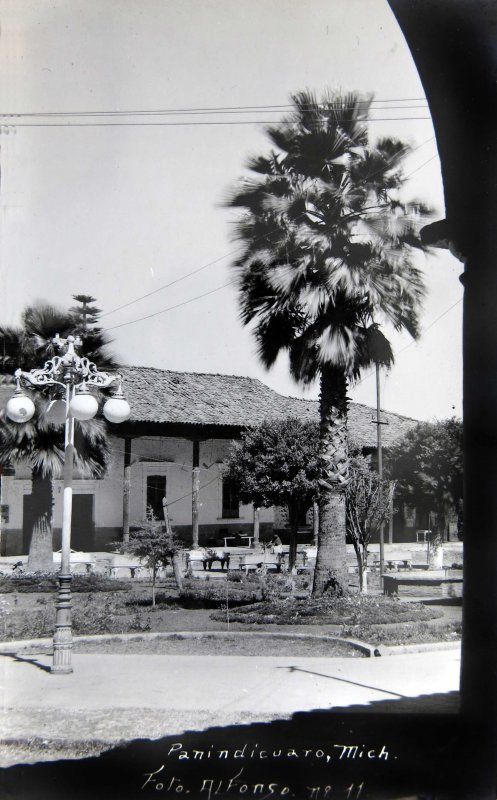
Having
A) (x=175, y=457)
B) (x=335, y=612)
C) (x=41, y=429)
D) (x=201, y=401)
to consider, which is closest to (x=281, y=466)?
(x=175, y=457)

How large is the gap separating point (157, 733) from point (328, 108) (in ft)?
26.4

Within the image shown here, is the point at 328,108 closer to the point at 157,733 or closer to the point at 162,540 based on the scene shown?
the point at 162,540

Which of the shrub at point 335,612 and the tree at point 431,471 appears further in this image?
the tree at point 431,471

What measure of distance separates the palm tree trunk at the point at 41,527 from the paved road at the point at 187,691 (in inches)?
153

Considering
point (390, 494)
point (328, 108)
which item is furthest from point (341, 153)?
point (390, 494)

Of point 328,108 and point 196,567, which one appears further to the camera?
point 196,567

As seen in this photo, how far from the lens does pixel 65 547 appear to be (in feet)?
25.9

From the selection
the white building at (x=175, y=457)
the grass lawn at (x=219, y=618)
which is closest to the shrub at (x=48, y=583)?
the grass lawn at (x=219, y=618)

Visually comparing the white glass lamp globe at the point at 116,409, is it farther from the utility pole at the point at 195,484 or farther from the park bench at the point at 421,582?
the utility pole at the point at 195,484

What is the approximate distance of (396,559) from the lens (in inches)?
507

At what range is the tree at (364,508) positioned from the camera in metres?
12.1

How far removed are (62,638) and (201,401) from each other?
1045cm

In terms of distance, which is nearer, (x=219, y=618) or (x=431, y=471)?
(x=219, y=618)

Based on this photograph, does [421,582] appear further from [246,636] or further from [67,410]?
[67,410]
